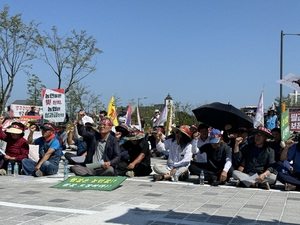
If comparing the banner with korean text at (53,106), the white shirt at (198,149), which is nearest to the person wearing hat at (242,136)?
the white shirt at (198,149)

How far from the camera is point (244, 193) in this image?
319 inches

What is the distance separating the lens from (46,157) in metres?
9.88

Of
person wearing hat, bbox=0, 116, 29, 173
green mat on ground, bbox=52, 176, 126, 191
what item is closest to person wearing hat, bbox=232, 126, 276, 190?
green mat on ground, bbox=52, 176, 126, 191

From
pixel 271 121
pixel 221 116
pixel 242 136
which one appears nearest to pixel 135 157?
pixel 221 116

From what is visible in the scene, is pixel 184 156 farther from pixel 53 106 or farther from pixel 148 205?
pixel 53 106

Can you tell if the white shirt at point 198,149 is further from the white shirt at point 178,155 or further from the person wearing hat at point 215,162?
the white shirt at point 178,155

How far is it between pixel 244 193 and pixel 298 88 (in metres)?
3.66

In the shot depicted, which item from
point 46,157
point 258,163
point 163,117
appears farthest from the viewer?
point 163,117

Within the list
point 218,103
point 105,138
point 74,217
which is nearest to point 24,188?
point 105,138

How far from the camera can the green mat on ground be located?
8.05 m

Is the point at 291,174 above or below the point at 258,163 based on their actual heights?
below

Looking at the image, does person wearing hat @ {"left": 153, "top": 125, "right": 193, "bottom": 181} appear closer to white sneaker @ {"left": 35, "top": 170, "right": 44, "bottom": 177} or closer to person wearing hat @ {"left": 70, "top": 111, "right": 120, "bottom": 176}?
person wearing hat @ {"left": 70, "top": 111, "right": 120, "bottom": 176}

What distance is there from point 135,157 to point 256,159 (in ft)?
9.60

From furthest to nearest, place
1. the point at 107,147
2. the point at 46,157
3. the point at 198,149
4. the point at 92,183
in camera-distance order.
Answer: the point at 198,149 < the point at 46,157 < the point at 107,147 < the point at 92,183
